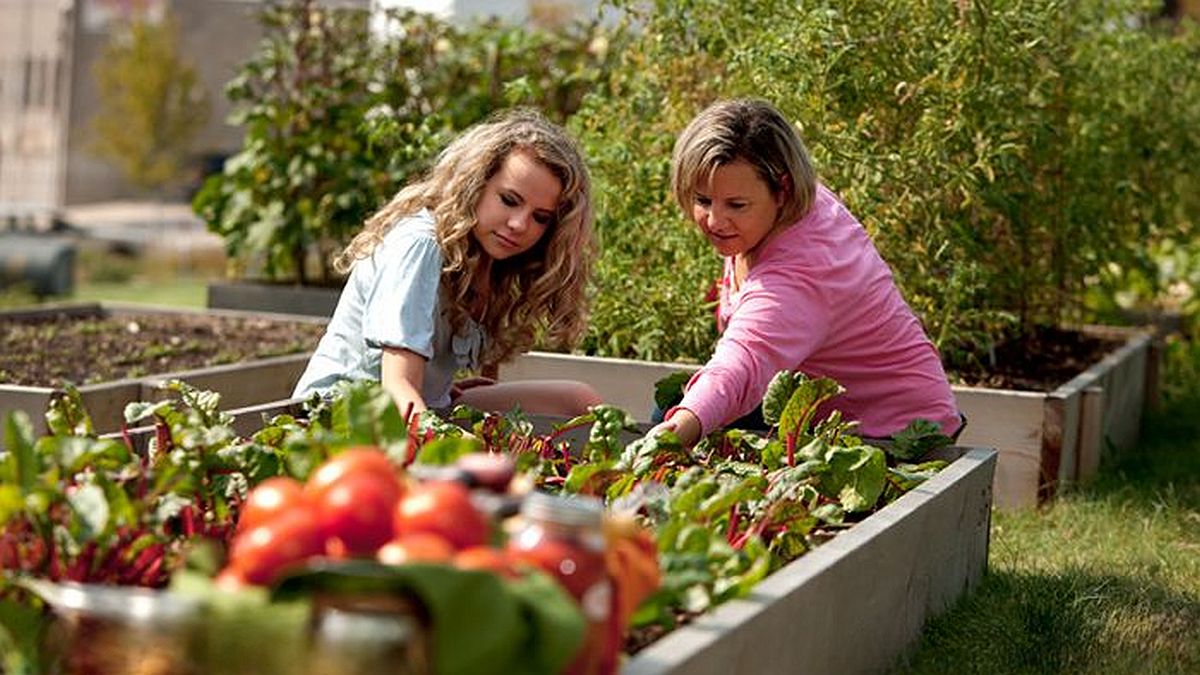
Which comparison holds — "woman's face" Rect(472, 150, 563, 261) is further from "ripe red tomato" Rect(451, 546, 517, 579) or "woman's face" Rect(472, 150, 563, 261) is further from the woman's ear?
"ripe red tomato" Rect(451, 546, 517, 579)

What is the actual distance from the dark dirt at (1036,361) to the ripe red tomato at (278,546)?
4.30 metres

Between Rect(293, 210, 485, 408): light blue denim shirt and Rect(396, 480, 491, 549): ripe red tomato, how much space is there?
2.24m

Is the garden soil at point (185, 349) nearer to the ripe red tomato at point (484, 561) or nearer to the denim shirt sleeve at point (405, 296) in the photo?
the denim shirt sleeve at point (405, 296)

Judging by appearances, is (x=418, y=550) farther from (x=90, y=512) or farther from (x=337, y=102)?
(x=337, y=102)

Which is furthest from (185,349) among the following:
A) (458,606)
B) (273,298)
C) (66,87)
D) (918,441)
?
(66,87)

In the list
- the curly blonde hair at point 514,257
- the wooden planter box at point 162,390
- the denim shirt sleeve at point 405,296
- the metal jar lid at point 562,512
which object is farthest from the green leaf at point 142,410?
the wooden planter box at point 162,390

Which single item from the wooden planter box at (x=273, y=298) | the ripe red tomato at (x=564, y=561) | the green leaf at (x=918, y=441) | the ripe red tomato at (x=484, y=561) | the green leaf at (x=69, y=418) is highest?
the ripe red tomato at (x=484, y=561)

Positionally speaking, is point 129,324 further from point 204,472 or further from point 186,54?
point 186,54

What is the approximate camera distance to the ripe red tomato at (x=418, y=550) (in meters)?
2.29

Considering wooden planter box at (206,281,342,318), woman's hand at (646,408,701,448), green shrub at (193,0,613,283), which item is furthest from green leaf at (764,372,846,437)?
wooden planter box at (206,281,342,318)

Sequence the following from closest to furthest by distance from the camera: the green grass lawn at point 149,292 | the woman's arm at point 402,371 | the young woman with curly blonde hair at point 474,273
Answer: the woman's arm at point 402,371 → the young woman with curly blonde hair at point 474,273 → the green grass lawn at point 149,292

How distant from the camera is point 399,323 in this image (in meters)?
4.66

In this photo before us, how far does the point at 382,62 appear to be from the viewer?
9.05m

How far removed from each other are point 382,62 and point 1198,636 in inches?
225
